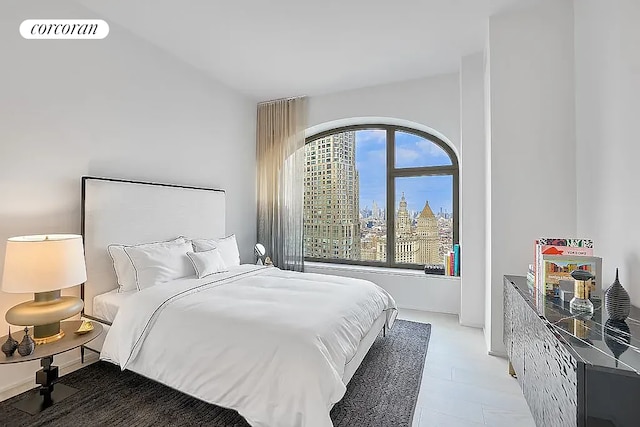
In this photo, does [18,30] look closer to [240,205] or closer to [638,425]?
[240,205]

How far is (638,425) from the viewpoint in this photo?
1.07m

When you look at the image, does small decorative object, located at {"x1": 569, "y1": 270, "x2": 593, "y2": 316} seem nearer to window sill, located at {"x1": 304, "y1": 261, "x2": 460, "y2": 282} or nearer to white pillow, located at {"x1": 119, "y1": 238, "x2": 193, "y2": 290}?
window sill, located at {"x1": 304, "y1": 261, "x2": 460, "y2": 282}

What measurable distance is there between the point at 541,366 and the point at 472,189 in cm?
216

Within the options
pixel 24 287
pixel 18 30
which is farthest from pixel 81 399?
pixel 18 30

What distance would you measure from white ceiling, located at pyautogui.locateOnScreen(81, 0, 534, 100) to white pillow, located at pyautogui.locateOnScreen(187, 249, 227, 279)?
2.09 metres

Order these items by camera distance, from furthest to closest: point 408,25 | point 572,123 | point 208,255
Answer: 1. point 208,255
2. point 408,25
3. point 572,123

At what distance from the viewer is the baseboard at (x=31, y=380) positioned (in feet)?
6.95

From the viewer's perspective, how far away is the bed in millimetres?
1614

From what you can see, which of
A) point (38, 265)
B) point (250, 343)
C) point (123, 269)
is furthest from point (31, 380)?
point (250, 343)

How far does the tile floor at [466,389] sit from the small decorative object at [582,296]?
0.75 m

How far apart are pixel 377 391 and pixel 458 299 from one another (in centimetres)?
203

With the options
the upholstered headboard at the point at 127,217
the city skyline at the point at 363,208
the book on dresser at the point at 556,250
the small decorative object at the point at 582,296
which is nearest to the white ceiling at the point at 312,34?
the city skyline at the point at 363,208

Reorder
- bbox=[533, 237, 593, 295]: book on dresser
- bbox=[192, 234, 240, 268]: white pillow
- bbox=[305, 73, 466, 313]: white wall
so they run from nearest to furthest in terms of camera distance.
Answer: bbox=[533, 237, 593, 295]: book on dresser, bbox=[192, 234, 240, 268]: white pillow, bbox=[305, 73, 466, 313]: white wall

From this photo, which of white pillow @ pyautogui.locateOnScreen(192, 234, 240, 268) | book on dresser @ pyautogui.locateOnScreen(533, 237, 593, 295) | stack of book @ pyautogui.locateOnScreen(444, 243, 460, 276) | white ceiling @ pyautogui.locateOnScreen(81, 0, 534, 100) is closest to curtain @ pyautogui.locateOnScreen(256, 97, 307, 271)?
white ceiling @ pyautogui.locateOnScreen(81, 0, 534, 100)
